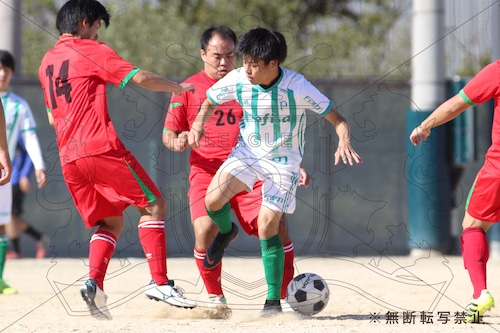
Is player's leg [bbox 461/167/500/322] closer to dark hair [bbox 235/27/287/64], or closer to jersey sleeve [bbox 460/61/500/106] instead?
jersey sleeve [bbox 460/61/500/106]

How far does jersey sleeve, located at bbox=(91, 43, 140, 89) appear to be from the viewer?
622 centimetres

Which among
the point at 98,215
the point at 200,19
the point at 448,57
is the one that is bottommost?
the point at 98,215

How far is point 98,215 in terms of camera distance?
654 cm

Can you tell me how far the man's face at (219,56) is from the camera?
704 cm

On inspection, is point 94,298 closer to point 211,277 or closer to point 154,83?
point 211,277

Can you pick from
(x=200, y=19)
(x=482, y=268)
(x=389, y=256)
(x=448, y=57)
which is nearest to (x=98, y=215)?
(x=482, y=268)

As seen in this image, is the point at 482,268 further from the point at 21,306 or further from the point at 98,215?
the point at 21,306

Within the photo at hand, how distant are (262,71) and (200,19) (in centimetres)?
1726

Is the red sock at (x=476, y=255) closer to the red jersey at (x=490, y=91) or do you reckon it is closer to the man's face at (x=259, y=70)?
the red jersey at (x=490, y=91)

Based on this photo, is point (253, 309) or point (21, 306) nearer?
point (253, 309)

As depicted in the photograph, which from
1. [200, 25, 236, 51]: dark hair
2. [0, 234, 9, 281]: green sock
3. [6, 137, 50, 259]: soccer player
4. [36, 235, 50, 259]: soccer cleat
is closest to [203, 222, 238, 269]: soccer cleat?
[200, 25, 236, 51]: dark hair

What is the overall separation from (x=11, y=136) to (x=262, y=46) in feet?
11.6

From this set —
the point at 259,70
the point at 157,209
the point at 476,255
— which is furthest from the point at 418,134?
the point at 157,209

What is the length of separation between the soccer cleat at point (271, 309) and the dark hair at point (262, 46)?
165 centimetres
